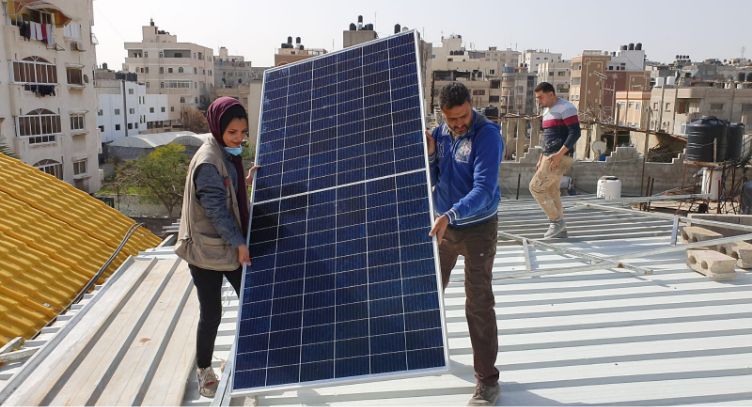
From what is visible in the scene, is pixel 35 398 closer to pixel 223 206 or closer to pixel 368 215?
pixel 223 206

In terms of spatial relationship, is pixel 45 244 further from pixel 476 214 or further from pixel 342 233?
pixel 476 214

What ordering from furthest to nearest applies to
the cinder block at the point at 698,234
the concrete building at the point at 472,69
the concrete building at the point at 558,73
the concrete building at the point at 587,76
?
the concrete building at the point at 558,73
the concrete building at the point at 587,76
the concrete building at the point at 472,69
the cinder block at the point at 698,234

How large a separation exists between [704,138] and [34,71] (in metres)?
36.7

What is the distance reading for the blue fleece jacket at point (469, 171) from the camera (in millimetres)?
4430

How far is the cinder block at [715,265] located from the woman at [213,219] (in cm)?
550

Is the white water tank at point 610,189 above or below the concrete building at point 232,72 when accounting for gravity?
below

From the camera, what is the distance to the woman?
4.52m

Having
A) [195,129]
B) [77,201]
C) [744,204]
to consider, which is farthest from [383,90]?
[195,129]

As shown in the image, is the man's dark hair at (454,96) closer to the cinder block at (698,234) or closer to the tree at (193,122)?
the cinder block at (698,234)

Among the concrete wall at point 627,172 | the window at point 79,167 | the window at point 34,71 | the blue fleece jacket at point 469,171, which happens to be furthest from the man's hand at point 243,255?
the window at point 79,167

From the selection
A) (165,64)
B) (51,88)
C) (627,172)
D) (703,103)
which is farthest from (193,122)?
(627,172)

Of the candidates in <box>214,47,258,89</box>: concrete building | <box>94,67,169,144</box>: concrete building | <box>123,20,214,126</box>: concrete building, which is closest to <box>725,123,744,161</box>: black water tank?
<box>94,67,169,144</box>: concrete building

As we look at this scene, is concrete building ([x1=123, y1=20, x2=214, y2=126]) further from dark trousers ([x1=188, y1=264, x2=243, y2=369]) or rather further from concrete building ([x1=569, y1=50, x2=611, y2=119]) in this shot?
dark trousers ([x1=188, y1=264, x2=243, y2=369])

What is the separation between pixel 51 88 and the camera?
3778 centimetres
